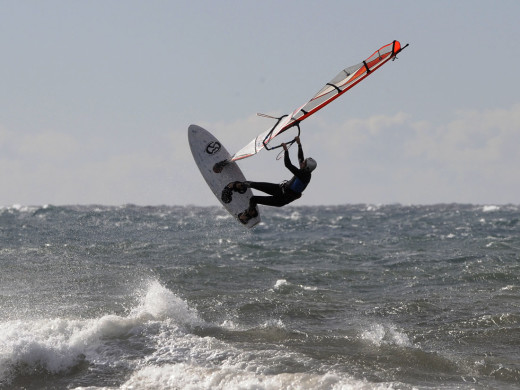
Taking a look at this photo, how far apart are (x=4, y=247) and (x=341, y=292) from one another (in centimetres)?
1045

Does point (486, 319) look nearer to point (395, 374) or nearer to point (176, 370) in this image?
point (395, 374)

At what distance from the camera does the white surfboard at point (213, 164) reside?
11200mm

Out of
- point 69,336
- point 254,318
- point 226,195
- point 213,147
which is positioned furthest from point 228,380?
point 213,147

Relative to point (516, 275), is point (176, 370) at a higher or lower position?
higher

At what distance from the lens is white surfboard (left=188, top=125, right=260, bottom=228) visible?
1120 cm

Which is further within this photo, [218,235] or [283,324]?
[218,235]

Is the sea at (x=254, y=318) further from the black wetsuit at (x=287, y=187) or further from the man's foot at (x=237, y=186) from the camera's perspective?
the man's foot at (x=237, y=186)

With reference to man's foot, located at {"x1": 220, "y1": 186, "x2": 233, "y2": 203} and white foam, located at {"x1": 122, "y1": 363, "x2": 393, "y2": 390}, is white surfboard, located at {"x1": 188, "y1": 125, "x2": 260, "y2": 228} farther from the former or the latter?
white foam, located at {"x1": 122, "y1": 363, "x2": 393, "y2": 390}

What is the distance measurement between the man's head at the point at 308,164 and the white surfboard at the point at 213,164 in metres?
2.00

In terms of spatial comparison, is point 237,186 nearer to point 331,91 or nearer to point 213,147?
point 213,147

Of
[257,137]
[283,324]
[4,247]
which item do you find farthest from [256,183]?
[4,247]

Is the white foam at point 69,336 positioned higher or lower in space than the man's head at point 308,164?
lower

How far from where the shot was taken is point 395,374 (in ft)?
24.4

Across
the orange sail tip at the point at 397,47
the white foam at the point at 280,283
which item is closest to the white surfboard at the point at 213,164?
the white foam at the point at 280,283
